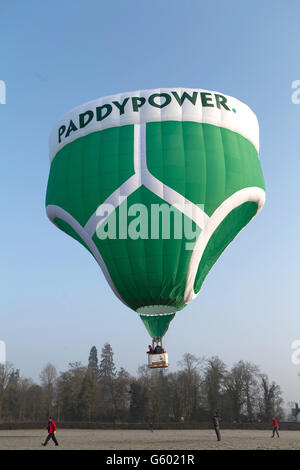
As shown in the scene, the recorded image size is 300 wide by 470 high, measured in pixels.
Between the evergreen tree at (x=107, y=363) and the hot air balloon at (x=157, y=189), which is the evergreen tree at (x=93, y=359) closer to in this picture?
the evergreen tree at (x=107, y=363)

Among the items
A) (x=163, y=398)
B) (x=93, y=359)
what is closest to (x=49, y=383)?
(x=163, y=398)

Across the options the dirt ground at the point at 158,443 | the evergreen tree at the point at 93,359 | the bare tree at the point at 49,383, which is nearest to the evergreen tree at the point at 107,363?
the evergreen tree at the point at 93,359

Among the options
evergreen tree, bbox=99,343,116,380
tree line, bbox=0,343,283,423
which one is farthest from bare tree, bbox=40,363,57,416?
evergreen tree, bbox=99,343,116,380

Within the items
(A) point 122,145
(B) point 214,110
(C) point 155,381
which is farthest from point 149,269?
(C) point 155,381

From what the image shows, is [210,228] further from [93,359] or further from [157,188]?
[93,359]

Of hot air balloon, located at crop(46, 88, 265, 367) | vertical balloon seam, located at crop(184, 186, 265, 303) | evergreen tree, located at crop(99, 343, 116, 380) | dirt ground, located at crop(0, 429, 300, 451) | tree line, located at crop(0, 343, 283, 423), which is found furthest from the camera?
evergreen tree, located at crop(99, 343, 116, 380)

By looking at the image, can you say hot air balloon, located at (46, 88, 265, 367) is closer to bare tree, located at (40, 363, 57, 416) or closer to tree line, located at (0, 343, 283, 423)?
tree line, located at (0, 343, 283, 423)
